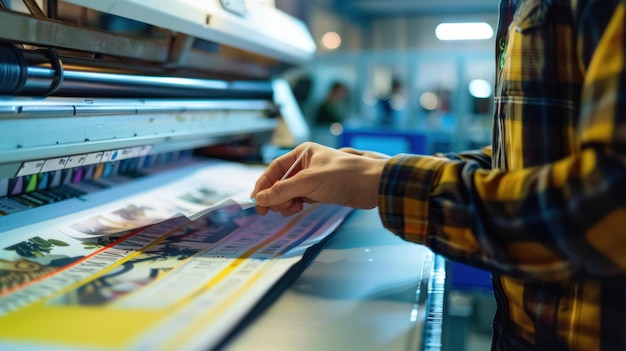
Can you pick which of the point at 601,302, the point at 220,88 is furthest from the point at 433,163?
the point at 220,88

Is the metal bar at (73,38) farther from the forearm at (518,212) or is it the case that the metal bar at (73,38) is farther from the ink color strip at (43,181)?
the forearm at (518,212)

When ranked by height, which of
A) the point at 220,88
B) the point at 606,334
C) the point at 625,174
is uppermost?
the point at 220,88

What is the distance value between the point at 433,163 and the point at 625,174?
0.74 ft

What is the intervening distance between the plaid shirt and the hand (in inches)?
1.6

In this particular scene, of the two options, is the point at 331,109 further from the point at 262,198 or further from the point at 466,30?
the point at 262,198

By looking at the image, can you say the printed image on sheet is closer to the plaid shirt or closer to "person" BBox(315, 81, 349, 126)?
the plaid shirt

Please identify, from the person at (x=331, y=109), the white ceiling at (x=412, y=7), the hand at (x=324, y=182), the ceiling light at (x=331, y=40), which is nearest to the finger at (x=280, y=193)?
the hand at (x=324, y=182)

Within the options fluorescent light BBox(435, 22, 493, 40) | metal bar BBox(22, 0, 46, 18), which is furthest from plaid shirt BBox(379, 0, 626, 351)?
fluorescent light BBox(435, 22, 493, 40)

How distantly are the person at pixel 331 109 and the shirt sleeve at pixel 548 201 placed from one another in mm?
5059

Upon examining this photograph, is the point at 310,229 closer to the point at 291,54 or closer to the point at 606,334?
the point at 606,334

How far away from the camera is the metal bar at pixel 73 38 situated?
0.78 m

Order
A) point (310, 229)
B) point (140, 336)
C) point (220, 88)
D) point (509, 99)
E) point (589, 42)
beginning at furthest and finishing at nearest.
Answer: point (220, 88)
point (310, 229)
point (509, 99)
point (589, 42)
point (140, 336)

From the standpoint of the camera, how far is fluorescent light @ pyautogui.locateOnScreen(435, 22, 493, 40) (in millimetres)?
6664

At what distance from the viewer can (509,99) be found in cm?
75
